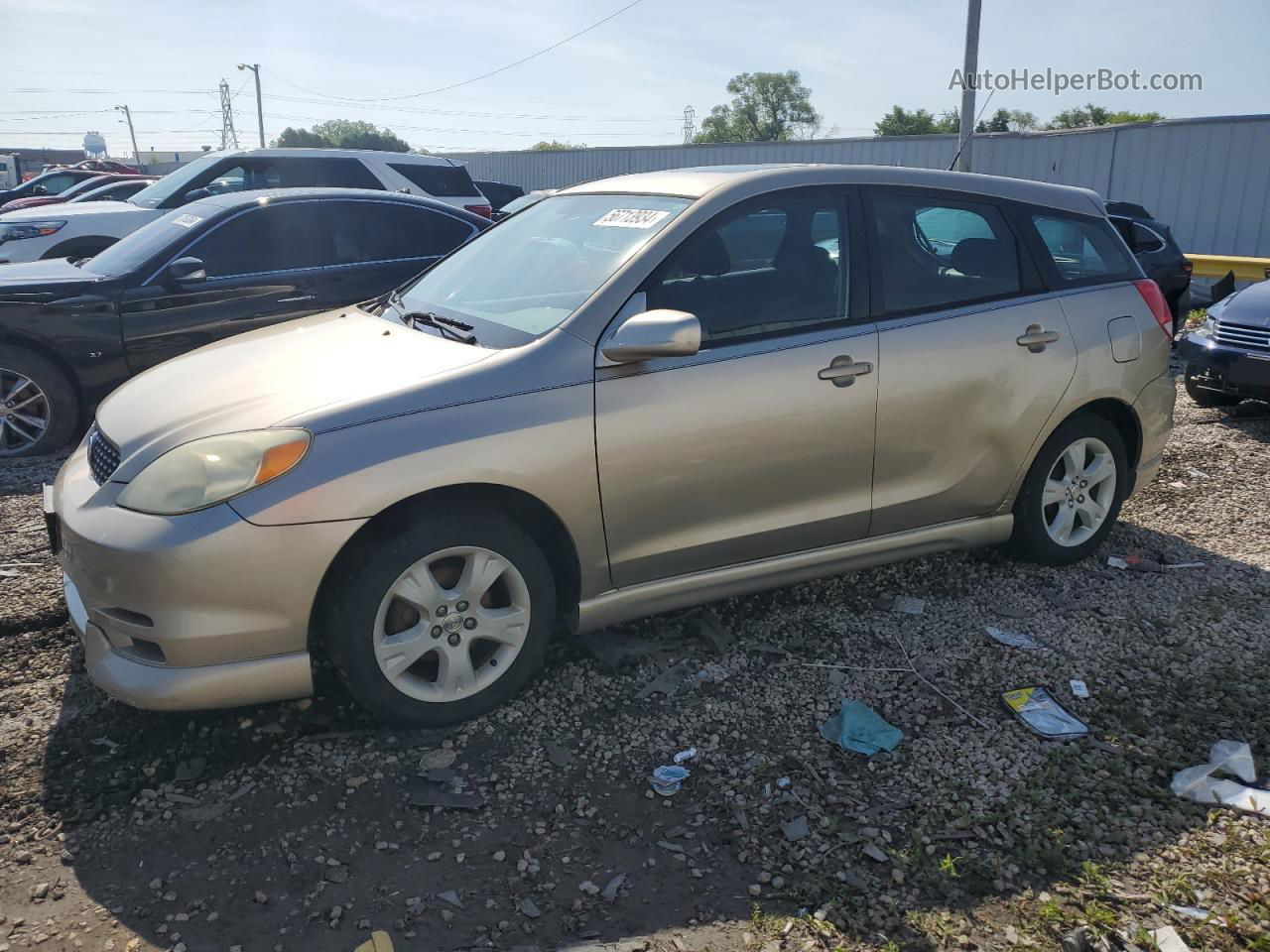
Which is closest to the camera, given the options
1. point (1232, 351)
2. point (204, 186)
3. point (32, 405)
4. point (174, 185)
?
point (32, 405)

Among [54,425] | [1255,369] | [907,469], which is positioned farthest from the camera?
[1255,369]

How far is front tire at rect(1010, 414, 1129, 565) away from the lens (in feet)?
14.8

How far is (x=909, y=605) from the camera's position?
14.3 feet

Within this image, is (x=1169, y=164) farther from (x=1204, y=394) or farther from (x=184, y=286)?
(x=184, y=286)

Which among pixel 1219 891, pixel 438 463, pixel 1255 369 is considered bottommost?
pixel 1219 891

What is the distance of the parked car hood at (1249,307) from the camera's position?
723 centimetres

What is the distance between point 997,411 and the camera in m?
4.19

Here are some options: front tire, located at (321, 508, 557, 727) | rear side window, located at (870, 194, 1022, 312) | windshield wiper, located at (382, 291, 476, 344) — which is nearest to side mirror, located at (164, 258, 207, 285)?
windshield wiper, located at (382, 291, 476, 344)

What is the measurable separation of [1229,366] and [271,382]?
263 inches

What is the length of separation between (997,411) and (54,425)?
221 inches

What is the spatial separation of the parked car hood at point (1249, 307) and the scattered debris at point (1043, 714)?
4.98 metres

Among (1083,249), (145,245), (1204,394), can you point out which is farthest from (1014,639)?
(145,245)

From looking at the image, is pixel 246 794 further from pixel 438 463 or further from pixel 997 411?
pixel 997 411

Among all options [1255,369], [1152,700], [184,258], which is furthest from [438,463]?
[1255,369]
